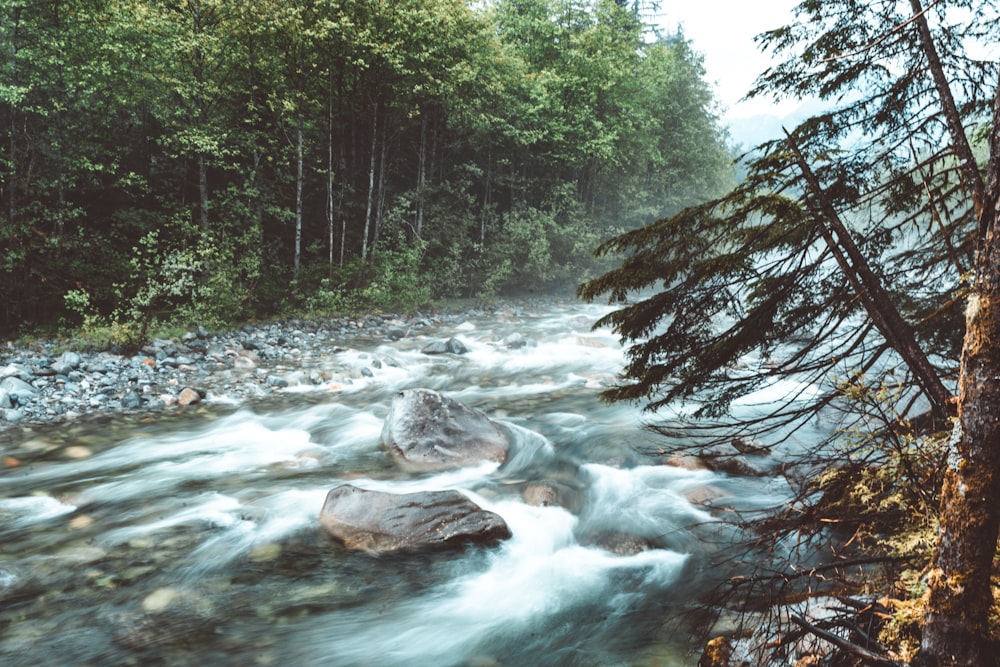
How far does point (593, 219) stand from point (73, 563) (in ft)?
92.5

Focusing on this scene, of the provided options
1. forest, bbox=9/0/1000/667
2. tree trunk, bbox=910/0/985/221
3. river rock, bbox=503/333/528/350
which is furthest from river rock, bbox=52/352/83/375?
tree trunk, bbox=910/0/985/221

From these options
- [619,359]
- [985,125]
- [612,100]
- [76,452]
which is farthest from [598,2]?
[76,452]

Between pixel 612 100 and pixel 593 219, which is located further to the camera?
pixel 593 219

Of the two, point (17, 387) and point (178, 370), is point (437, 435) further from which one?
point (17, 387)

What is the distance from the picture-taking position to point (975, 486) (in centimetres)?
154

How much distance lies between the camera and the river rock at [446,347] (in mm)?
14023

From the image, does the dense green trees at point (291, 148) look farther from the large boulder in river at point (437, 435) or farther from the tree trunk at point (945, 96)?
the tree trunk at point (945, 96)

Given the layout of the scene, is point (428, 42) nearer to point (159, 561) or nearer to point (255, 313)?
point (255, 313)

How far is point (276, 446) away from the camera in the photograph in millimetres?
7629

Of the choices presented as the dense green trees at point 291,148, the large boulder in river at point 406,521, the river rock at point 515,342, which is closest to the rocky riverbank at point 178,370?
the dense green trees at point 291,148

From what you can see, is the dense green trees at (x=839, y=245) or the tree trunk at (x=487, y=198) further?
the tree trunk at (x=487, y=198)

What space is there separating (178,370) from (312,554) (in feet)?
23.4

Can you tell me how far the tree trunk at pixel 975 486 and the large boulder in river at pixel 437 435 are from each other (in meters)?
5.67

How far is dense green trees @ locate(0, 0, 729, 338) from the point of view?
37.8 ft
